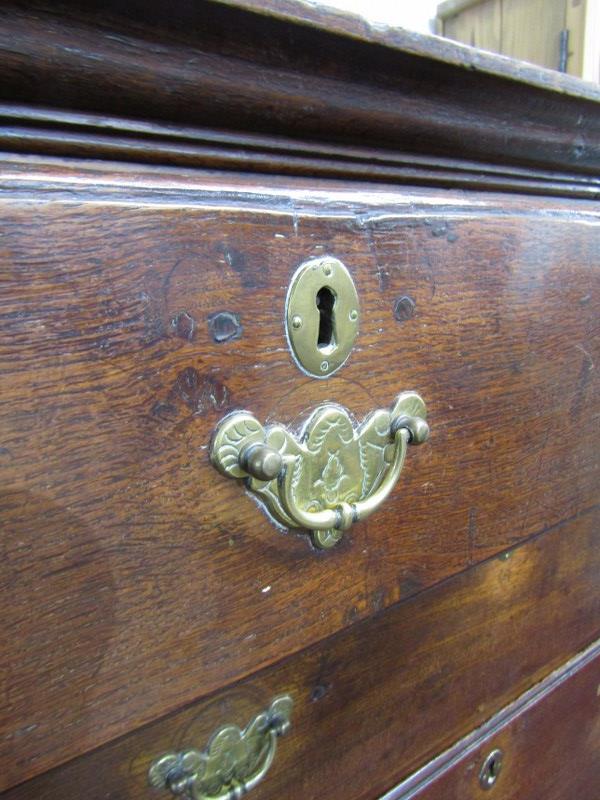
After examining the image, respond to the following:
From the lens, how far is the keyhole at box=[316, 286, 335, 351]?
1.20ft

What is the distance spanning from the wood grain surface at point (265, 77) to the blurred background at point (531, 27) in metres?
0.83

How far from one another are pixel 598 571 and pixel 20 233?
0.60 metres

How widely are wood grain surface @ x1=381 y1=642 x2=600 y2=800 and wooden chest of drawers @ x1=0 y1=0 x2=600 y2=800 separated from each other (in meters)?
0.02

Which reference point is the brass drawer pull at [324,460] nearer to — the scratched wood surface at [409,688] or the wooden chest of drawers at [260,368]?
the wooden chest of drawers at [260,368]

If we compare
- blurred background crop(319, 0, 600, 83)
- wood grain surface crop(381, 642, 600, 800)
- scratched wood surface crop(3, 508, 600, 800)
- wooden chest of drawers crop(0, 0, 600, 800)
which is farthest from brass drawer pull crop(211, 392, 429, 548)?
blurred background crop(319, 0, 600, 83)

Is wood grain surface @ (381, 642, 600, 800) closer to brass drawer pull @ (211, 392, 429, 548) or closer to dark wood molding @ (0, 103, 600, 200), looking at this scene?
brass drawer pull @ (211, 392, 429, 548)

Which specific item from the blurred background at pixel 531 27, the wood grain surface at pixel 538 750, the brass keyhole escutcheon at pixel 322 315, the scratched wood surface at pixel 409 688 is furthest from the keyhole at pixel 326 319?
the blurred background at pixel 531 27

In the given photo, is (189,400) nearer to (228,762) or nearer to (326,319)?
(326,319)

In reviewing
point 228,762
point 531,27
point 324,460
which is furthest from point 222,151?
point 531,27

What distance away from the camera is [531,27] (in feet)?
4.21

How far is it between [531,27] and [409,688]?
1.27 m

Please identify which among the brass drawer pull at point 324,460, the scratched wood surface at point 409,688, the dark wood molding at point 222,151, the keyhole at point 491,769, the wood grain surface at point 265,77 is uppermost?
the wood grain surface at point 265,77

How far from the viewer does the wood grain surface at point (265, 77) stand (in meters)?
0.26

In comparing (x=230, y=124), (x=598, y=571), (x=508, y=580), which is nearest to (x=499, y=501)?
(x=508, y=580)
